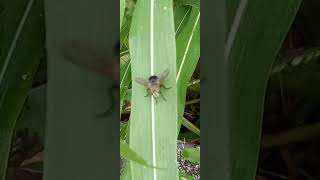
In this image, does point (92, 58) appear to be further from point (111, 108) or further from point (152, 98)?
point (152, 98)

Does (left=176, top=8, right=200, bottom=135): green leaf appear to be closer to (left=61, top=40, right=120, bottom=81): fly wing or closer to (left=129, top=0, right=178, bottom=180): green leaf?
(left=129, top=0, right=178, bottom=180): green leaf

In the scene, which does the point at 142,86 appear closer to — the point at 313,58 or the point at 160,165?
the point at 160,165

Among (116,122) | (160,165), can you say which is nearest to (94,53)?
(116,122)

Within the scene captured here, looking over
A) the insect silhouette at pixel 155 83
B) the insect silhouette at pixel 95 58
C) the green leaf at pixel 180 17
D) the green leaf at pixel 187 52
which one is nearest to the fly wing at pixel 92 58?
the insect silhouette at pixel 95 58

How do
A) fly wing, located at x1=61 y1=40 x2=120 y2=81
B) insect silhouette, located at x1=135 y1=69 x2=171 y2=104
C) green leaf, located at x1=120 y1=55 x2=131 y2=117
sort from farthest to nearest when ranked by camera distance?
green leaf, located at x1=120 y1=55 x2=131 y2=117
insect silhouette, located at x1=135 y1=69 x2=171 y2=104
fly wing, located at x1=61 y1=40 x2=120 y2=81

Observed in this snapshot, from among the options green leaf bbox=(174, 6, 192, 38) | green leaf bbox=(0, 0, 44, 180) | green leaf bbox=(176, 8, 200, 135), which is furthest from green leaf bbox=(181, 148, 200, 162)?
green leaf bbox=(0, 0, 44, 180)

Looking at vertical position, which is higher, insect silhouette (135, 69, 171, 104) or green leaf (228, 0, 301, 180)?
green leaf (228, 0, 301, 180)

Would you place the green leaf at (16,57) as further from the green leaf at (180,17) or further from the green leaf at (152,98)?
the green leaf at (180,17)
